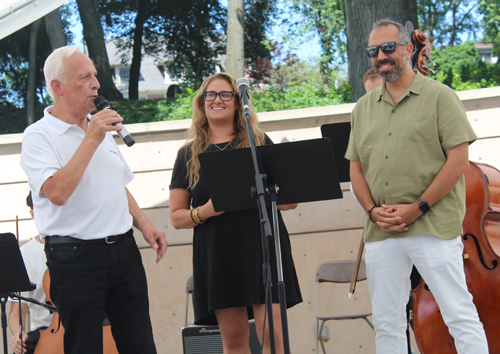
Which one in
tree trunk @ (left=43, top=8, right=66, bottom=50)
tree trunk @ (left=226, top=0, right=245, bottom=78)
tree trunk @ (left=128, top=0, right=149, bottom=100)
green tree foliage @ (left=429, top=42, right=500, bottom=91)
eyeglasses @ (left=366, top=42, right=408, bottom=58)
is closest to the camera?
eyeglasses @ (left=366, top=42, right=408, bottom=58)

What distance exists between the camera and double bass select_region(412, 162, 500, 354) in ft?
8.73

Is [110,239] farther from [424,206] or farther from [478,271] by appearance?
[478,271]

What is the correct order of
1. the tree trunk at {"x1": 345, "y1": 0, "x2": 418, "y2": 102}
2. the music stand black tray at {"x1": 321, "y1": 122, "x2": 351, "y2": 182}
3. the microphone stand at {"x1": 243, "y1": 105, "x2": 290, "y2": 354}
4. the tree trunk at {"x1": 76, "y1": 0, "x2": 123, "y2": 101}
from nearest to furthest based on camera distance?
the microphone stand at {"x1": 243, "y1": 105, "x2": 290, "y2": 354} < the music stand black tray at {"x1": 321, "y1": 122, "x2": 351, "y2": 182} < the tree trunk at {"x1": 345, "y1": 0, "x2": 418, "y2": 102} < the tree trunk at {"x1": 76, "y1": 0, "x2": 123, "y2": 101}

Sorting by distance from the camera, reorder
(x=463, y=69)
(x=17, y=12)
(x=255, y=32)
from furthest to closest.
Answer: (x=255, y=32) → (x=463, y=69) → (x=17, y=12)

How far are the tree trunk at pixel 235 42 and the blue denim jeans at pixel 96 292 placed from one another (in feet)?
25.1

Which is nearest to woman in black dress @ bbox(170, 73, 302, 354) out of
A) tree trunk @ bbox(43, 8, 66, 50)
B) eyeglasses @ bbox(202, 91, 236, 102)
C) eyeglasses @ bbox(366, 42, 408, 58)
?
eyeglasses @ bbox(202, 91, 236, 102)

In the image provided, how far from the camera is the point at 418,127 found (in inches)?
99.9

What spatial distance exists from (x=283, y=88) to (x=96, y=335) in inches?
524

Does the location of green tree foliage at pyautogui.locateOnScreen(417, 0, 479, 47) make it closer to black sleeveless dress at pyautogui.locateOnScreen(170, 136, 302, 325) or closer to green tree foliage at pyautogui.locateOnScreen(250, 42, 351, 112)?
green tree foliage at pyautogui.locateOnScreen(250, 42, 351, 112)

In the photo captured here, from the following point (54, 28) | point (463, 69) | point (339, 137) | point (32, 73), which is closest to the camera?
point (339, 137)

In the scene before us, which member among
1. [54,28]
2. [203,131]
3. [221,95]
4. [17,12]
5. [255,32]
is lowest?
[203,131]

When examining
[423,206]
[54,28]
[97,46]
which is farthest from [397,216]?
[97,46]

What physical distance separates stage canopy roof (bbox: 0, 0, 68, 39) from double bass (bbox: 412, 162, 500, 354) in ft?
10.8

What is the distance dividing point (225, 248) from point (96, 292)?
0.73 m
